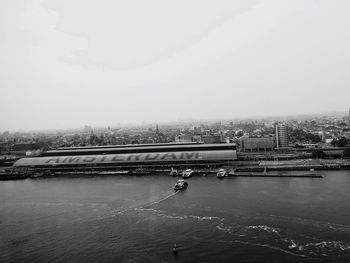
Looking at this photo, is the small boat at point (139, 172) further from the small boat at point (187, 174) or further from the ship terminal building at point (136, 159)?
the small boat at point (187, 174)

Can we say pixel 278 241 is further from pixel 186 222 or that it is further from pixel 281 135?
pixel 281 135

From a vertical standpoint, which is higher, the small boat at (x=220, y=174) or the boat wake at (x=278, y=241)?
the small boat at (x=220, y=174)

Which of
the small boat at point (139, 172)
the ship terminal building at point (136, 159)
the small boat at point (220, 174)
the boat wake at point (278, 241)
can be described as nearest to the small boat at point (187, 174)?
the small boat at point (220, 174)

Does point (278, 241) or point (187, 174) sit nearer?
point (278, 241)

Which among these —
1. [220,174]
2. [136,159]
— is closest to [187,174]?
[220,174]

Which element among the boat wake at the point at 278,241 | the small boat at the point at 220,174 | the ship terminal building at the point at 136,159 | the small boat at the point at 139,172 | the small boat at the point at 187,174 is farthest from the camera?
the ship terminal building at the point at 136,159

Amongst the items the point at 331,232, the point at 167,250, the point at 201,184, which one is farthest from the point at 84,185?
the point at 331,232

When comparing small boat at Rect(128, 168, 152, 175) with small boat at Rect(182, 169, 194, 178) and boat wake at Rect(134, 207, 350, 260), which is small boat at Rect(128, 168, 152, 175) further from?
boat wake at Rect(134, 207, 350, 260)
